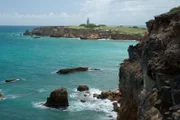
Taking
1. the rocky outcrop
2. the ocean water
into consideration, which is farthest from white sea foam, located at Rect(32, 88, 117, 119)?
the rocky outcrop

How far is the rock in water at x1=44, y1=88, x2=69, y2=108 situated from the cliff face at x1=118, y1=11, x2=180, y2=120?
1708 cm

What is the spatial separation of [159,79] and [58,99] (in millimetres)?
28961

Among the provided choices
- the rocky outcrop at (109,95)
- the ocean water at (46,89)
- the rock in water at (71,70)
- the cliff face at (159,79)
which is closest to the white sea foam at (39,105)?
the ocean water at (46,89)

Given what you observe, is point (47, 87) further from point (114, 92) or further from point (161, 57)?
point (161, 57)

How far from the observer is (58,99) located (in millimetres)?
47594

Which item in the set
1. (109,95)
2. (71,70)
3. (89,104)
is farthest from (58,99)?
(71,70)

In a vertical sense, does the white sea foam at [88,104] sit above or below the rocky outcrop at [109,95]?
below

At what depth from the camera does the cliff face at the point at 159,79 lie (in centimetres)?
1819

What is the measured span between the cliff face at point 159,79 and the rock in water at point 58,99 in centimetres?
1708

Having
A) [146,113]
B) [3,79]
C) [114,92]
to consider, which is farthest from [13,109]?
[146,113]

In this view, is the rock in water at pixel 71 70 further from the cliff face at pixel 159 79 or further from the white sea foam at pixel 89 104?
the cliff face at pixel 159 79

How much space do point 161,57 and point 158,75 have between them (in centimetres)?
185

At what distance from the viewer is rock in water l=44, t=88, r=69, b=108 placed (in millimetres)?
47156

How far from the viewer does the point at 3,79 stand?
6731 centimetres
